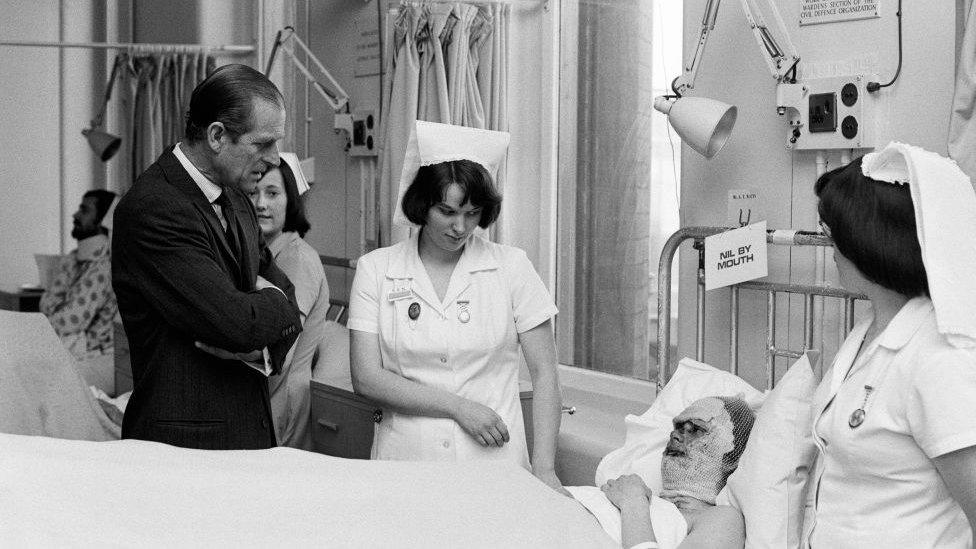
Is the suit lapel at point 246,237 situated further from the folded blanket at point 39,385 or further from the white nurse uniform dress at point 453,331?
the folded blanket at point 39,385

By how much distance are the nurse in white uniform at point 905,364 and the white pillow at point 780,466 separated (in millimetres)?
158

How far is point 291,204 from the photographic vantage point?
3715 millimetres

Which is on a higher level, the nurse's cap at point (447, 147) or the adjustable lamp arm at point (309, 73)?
the adjustable lamp arm at point (309, 73)

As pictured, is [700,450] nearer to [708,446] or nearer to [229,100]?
[708,446]

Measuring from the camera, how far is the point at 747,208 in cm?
280

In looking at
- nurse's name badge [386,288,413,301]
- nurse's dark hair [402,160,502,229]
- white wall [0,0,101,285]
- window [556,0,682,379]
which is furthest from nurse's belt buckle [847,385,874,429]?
white wall [0,0,101,285]

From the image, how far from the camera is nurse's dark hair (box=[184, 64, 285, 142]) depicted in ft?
7.39

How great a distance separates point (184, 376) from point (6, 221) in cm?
545

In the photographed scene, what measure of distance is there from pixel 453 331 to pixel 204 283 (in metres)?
0.66

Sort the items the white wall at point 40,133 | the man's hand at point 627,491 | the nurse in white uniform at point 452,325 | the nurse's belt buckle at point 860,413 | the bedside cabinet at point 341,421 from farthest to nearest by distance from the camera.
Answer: the white wall at point 40,133, the bedside cabinet at point 341,421, the nurse in white uniform at point 452,325, the man's hand at point 627,491, the nurse's belt buckle at point 860,413

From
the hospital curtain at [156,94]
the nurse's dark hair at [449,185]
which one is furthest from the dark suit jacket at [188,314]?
the hospital curtain at [156,94]

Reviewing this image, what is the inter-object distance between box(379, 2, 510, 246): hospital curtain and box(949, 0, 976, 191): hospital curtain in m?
1.68

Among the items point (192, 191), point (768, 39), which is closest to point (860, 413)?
point (768, 39)

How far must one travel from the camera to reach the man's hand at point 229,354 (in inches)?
90.5
